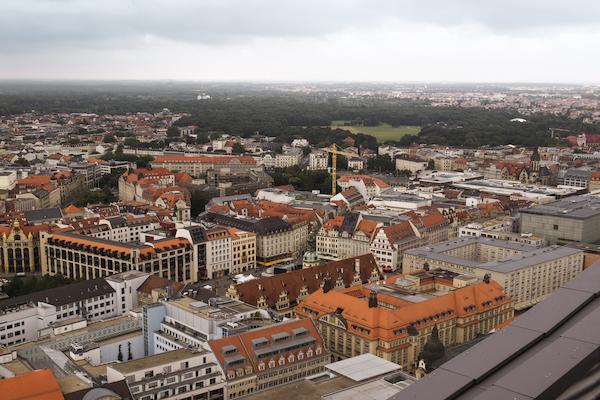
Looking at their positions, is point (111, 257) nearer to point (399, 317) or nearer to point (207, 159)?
point (399, 317)

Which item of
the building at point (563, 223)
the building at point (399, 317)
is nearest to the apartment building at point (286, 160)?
the building at point (563, 223)

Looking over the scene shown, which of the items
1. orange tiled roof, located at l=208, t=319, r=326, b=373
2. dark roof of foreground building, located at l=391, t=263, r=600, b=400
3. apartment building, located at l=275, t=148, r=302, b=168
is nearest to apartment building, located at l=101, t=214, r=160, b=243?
orange tiled roof, located at l=208, t=319, r=326, b=373

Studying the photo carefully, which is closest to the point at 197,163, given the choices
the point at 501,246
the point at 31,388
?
the point at 501,246

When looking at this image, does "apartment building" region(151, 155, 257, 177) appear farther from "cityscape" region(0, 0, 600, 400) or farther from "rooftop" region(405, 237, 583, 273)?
"rooftop" region(405, 237, 583, 273)

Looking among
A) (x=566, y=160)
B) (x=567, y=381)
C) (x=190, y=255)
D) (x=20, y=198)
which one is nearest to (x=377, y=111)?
(x=566, y=160)

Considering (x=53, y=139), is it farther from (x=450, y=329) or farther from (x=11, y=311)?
(x=450, y=329)

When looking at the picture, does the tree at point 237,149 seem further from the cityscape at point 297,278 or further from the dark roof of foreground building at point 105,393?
the dark roof of foreground building at point 105,393
